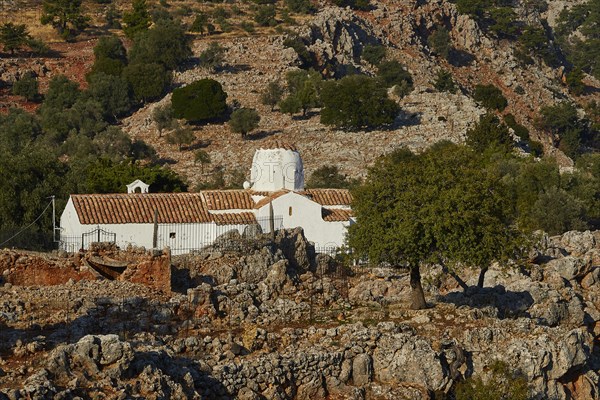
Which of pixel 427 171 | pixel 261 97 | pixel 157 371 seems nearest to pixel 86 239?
pixel 427 171

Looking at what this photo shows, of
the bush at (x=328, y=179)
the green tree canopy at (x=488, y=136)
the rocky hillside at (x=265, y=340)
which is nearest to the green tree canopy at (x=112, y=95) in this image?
the bush at (x=328, y=179)

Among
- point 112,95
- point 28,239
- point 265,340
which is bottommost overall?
point 265,340

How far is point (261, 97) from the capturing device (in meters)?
91.4

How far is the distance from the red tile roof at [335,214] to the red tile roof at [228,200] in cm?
249

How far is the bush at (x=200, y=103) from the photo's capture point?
86.3m

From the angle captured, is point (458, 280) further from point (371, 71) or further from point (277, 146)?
point (371, 71)

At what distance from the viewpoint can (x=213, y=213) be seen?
4731 centimetres

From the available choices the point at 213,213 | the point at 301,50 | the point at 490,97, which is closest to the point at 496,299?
the point at 213,213

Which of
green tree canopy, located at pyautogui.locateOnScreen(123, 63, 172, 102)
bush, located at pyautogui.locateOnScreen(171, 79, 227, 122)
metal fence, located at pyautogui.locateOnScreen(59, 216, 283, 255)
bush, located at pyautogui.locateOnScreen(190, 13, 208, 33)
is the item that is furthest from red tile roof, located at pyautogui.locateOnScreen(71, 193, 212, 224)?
bush, located at pyautogui.locateOnScreen(190, 13, 208, 33)

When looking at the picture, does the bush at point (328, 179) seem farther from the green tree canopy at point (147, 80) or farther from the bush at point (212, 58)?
the bush at point (212, 58)

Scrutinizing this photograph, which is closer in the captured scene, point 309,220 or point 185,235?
point 185,235

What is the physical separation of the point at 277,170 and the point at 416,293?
15.5 m

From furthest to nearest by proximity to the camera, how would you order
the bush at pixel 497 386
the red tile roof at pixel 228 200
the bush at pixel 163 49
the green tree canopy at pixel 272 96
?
the bush at pixel 163 49 < the green tree canopy at pixel 272 96 < the red tile roof at pixel 228 200 < the bush at pixel 497 386

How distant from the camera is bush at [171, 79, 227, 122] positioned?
86312 mm
